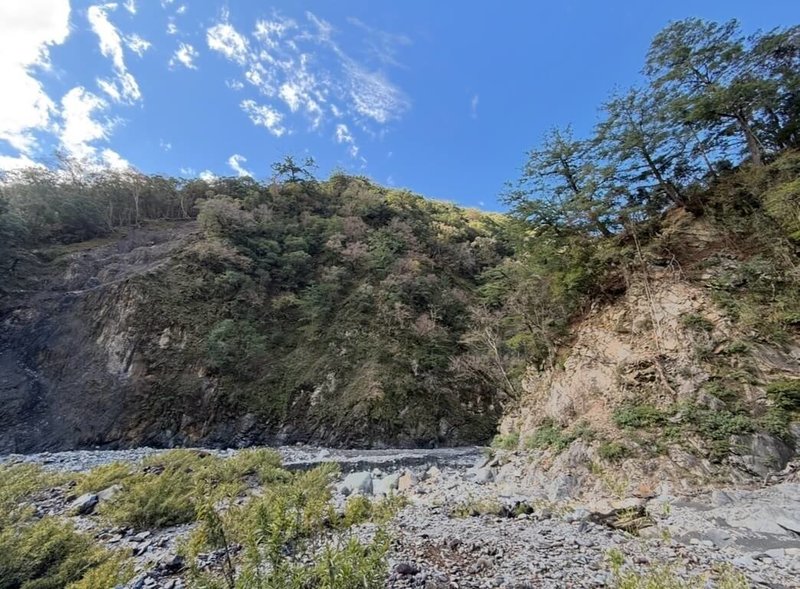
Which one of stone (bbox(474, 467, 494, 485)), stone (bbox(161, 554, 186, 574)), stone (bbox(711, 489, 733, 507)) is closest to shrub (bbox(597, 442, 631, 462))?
stone (bbox(711, 489, 733, 507))

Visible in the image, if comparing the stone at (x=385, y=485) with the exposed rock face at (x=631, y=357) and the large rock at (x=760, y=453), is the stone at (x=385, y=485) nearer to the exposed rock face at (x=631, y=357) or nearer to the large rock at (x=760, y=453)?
the exposed rock face at (x=631, y=357)

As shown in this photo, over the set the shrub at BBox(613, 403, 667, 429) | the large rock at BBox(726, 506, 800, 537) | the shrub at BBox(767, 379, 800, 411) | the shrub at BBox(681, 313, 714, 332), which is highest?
the shrub at BBox(681, 313, 714, 332)

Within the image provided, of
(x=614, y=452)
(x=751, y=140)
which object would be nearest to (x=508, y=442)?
(x=614, y=452)

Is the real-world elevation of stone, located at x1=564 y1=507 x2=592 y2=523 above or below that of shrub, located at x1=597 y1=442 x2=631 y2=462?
below

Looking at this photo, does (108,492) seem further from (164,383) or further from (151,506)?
(164,383)

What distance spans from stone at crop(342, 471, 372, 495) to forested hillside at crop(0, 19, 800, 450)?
21.3 ft

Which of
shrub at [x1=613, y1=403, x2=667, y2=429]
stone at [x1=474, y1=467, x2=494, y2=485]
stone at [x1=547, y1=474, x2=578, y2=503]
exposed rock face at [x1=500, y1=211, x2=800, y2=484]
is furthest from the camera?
stone at [x1=474, y1=467, x2=494, y2=485]

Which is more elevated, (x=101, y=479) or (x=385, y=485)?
(x=101, y=479)

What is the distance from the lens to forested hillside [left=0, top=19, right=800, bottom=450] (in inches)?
Answer: 467

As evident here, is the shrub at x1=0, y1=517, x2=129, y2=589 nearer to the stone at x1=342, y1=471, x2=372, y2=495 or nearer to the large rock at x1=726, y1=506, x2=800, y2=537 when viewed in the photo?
the stone at x1=342, y1=471, x2=372, y2=495

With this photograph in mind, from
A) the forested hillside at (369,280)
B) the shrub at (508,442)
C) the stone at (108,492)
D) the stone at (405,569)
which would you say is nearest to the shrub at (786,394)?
the forested hillside at (369,280)

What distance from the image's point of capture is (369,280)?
2878cm

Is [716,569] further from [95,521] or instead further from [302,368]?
[302,368]

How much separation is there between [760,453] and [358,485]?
938 centimetres
